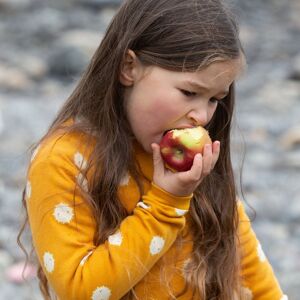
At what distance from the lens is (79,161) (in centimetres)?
210

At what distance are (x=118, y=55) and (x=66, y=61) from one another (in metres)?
5.98

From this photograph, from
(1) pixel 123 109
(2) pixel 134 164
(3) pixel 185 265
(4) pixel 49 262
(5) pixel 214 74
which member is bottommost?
(3) pixel 185 265

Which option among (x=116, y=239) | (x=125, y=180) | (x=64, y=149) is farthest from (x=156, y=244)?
(x=64, y=149)

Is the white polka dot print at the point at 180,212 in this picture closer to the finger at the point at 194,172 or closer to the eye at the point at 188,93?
the finger at the point at 194,172

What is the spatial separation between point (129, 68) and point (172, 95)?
146mm

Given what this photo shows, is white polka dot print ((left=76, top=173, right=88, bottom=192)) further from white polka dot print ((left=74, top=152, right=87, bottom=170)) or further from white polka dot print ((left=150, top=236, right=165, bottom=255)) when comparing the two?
white polka dot print ((left=150, top=236, right=165, bottom=255))

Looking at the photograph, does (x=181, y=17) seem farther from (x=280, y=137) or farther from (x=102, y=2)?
(x=102, y=2)

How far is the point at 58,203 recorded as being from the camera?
6.69 feet

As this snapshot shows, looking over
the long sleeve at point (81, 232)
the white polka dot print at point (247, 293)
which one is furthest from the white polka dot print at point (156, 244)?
the white polka dot print at point (247, 293)

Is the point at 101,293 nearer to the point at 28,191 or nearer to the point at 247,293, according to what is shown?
the point at 28,191

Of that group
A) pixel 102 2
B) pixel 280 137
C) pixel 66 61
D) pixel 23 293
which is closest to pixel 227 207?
pixel 23 293

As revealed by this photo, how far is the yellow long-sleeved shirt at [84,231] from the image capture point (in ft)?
6.56

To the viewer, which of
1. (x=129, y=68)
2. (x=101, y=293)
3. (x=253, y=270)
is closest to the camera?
(x=101, y=293)

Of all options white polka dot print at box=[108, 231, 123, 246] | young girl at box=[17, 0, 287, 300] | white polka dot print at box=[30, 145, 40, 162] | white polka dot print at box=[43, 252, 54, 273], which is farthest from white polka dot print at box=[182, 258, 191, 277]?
white polka dot print at box=[30, 145, 40, 162]
